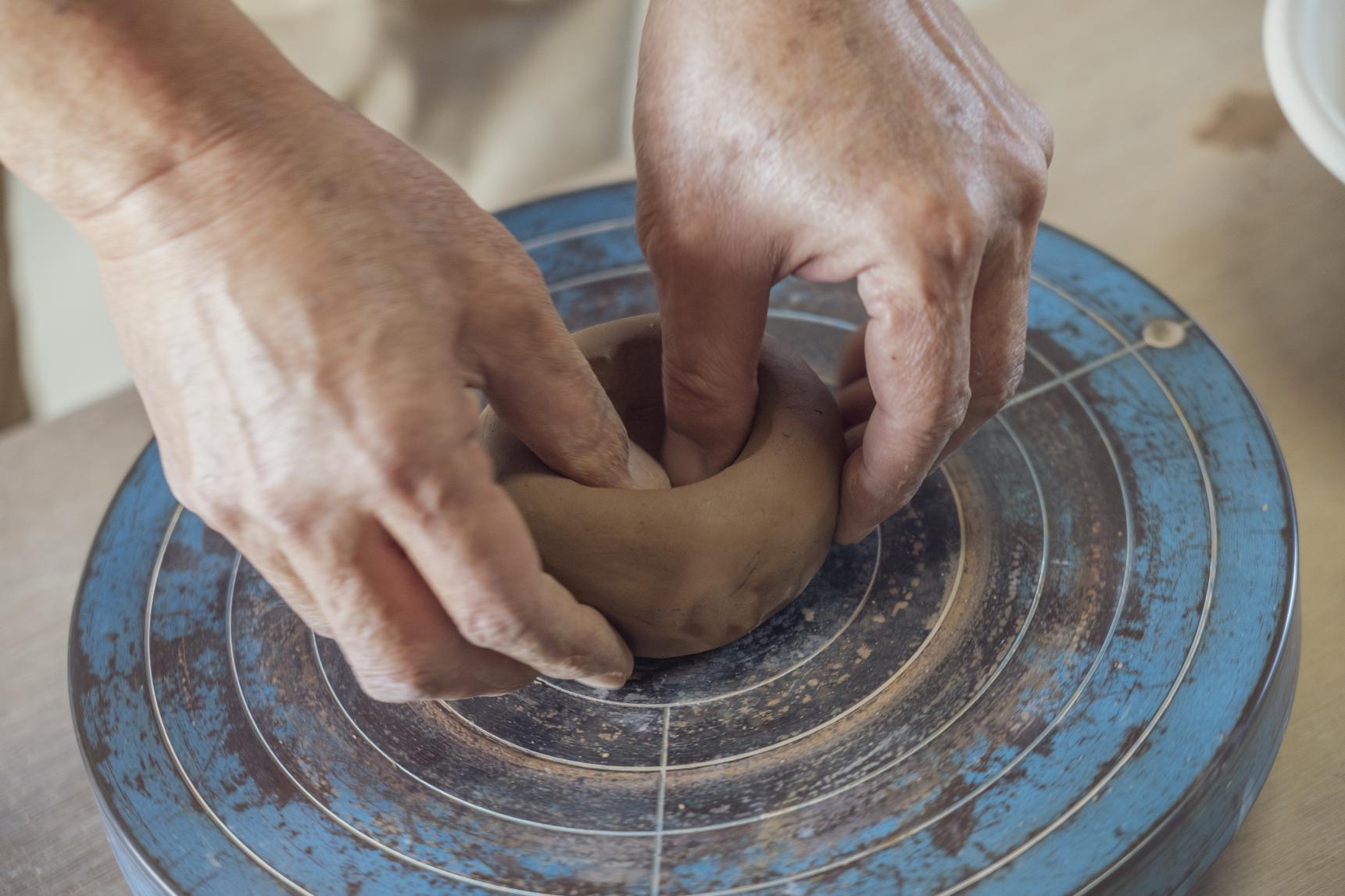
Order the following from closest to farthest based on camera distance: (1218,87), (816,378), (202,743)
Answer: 1. (202,743)
2. (816,378)
3. (1218,87)

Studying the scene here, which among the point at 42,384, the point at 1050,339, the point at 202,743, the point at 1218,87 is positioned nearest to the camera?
the point at 202,743

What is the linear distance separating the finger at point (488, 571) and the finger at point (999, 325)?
39cm

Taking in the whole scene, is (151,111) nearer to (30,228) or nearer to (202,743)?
(202,743)

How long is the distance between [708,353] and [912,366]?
179mm

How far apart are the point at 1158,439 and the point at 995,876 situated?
0.48 metres

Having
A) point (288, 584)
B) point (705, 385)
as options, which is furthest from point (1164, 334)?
point (288, 584)

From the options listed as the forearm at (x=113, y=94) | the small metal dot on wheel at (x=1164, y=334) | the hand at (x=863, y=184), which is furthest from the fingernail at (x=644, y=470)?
the small metal dot on wheel at (x=1164, y=334)

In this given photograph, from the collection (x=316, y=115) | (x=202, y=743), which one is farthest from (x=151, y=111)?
(x=202, y=743)

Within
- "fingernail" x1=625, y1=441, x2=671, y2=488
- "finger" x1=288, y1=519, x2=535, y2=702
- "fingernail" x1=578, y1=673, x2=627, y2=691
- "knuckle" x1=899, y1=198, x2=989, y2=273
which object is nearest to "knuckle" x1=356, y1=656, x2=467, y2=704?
"finger" x1=288, y1=519, x2=535, y2=702

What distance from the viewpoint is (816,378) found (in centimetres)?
108

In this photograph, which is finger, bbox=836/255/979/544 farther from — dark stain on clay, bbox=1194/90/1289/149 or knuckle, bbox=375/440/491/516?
dark stain on clay, bbox=1194/90/1289/149

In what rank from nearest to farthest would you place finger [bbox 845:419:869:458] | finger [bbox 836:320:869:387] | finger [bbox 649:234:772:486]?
finger [bbox 649:234:772:486] → finger [bbox 845:419:869:458] → finger [bbox 836:320:869:387]

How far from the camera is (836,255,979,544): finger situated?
0.86 m

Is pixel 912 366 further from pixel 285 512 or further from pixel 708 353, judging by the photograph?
pixel 285 512
